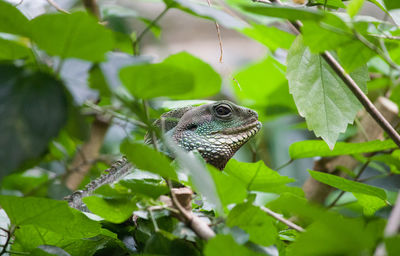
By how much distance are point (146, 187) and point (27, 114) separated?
21 centimetres

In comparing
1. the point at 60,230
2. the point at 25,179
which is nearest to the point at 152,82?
the point at 60,230

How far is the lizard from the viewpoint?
4.11 feet

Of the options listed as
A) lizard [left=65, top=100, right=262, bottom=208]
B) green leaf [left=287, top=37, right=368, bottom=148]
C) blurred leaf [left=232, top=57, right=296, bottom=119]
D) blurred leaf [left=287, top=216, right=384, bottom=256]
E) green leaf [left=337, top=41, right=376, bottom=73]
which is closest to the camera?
blurred leaf [left=287, top=216, right=384, bottom=256]

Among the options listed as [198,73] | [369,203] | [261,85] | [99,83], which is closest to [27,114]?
[99,83]

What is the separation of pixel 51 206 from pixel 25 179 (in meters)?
1.18

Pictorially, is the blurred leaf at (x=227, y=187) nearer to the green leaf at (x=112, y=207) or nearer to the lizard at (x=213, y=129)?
the green leaf at (x=112, y=207)

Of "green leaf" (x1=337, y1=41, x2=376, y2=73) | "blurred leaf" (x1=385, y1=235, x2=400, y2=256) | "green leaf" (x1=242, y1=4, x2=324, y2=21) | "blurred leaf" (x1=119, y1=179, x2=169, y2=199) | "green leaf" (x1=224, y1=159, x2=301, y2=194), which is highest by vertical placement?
"green leaf" (x1=242, y1=4, x2=324, y2=21)

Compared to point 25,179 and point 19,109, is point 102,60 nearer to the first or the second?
point 19,109

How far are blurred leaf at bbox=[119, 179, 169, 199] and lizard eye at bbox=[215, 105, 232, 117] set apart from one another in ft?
2.18

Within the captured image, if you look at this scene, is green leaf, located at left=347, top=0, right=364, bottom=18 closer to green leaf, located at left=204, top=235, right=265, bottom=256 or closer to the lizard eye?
green leaf, located at left=204, top=235, right=265, bottom=256

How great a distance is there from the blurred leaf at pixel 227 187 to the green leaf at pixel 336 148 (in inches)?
21.5

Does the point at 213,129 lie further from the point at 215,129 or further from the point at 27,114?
the point at 27,114

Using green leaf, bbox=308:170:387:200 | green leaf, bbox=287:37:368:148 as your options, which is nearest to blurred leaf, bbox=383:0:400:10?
green leaf, bbox=287:37:368:148

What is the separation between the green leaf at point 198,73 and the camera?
52cm
